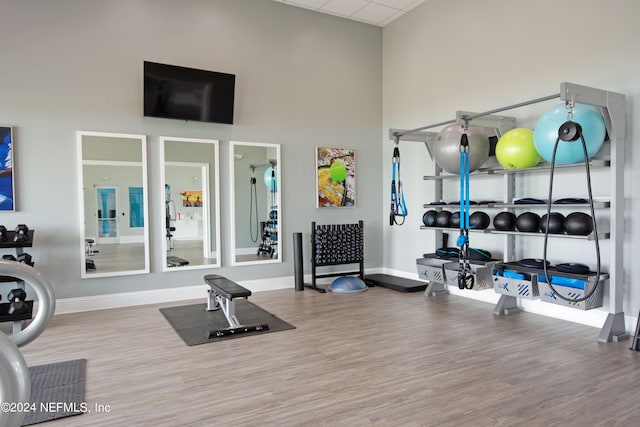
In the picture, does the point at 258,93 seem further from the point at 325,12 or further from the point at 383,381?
the point at 383,381

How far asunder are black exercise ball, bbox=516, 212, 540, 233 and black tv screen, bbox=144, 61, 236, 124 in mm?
3617

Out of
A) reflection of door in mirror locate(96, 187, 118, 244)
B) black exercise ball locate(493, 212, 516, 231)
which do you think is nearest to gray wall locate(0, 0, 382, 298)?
reflection of door in mirror locate(96, 187, 118, 244)

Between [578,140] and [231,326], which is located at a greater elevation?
[578,140]

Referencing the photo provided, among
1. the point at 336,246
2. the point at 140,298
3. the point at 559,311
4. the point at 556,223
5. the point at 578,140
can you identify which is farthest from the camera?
the point at 336,246

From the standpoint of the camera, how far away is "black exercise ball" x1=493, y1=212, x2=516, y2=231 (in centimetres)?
443

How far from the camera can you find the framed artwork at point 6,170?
176 inches

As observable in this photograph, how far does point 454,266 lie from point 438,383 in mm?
2419

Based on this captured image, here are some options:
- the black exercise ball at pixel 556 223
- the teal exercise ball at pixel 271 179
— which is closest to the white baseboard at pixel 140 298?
the teal exercise ball at pixel 271 179

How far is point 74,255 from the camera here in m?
4.85

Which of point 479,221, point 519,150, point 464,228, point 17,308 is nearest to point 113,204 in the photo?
point 17,308

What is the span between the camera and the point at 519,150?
4.16 metres

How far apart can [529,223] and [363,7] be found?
3857 mm

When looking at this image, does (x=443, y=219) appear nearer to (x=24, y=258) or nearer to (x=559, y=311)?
(x=559, y=311)

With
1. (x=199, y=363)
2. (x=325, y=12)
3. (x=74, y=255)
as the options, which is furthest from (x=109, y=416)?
(x=325, y=12)
